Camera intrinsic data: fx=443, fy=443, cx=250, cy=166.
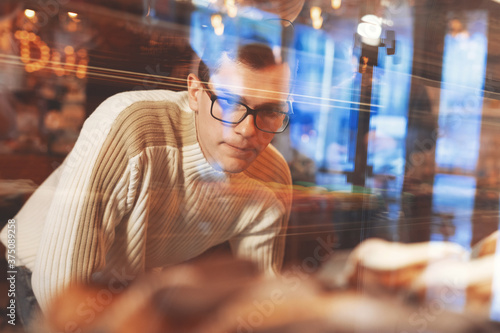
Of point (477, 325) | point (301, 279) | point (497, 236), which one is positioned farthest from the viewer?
point (497, 236)

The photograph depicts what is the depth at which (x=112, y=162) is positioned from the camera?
3.68 feet

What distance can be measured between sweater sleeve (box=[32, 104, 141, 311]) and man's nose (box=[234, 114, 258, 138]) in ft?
1.10

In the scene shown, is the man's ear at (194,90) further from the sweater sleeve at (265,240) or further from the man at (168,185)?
the sweater sleeve at (265,240)

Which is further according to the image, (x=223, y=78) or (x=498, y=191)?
(x=498, y=191)

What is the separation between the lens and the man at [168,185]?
1.09 metres

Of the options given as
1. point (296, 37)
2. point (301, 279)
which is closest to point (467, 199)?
point (301, 279)

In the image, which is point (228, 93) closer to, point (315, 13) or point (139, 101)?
point (139, 101)

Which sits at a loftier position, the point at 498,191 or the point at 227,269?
the point at 498,191

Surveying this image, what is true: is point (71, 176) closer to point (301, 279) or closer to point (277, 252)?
point (277, 252)

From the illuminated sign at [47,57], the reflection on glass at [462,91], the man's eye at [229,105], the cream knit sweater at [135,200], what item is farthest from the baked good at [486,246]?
the illuminated sign at [47,57]

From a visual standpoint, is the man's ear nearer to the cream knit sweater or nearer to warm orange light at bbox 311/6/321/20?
the cream knit sweater

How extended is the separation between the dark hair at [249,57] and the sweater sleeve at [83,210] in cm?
29

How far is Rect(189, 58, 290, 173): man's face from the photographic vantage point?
124 centimetres

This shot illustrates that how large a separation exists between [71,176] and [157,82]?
12.7 inches
